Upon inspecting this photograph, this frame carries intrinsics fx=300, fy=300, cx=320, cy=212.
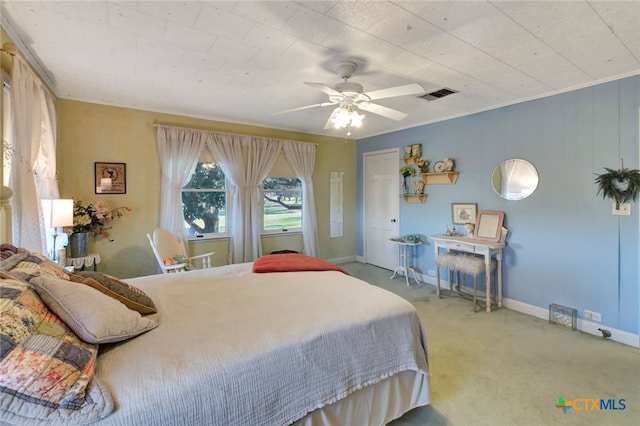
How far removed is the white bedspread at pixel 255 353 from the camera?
1.11 m

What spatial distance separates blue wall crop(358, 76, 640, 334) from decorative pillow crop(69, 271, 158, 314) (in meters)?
3.80

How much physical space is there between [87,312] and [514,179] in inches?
161

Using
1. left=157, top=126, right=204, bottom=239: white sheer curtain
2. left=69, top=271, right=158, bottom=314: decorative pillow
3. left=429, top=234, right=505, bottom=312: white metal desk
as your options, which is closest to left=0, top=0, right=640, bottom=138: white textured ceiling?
left=157, top=126, right=204, bottom=239: white sheer curtain

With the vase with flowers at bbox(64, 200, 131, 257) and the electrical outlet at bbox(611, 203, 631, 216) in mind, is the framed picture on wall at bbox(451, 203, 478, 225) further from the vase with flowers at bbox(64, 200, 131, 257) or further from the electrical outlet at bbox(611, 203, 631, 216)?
the vase with flowers at bbox(64, 200, 131, 257)

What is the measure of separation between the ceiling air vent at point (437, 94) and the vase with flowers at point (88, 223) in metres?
3.85

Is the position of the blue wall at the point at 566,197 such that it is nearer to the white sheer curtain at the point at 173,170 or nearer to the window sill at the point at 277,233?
the window sill at the point at 277,233

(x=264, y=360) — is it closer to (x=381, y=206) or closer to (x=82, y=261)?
(x=82, y=261)

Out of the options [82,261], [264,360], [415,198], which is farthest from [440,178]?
[82,261]

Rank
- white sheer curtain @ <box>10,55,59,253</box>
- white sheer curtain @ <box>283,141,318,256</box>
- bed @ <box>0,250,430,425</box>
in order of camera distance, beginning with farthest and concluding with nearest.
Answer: white sheer curtain @ <box>283,141,318,256</box> → white sheer curtain @ <box>10,55,59,253</box> → bed @ <box>0,250,430,425</box>

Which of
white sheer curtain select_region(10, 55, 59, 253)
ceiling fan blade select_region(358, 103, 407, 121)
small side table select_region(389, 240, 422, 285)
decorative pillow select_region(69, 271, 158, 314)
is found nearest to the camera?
decorative pillow select_region(69, 271, 158, 314)

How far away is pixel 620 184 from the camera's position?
2799 mm

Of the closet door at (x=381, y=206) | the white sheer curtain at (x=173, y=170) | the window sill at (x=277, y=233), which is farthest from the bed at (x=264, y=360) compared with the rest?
the closet door at (x=381, y=206)

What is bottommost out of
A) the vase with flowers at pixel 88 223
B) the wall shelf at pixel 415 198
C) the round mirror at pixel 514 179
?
the vase with flowers at pixel 88 223

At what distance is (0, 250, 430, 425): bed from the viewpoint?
1.09 metres
